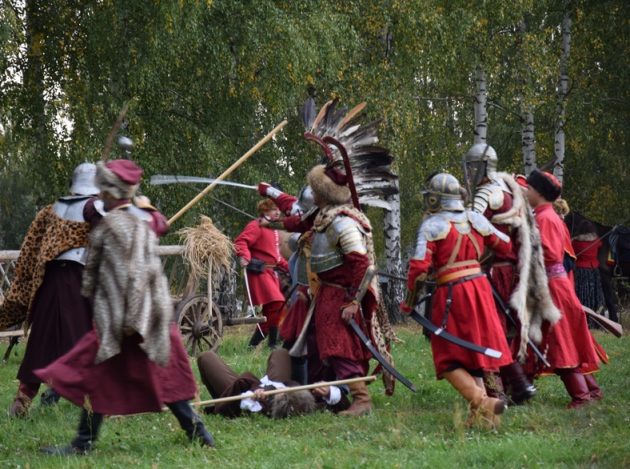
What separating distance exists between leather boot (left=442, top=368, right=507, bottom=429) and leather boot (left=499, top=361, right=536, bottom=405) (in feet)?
3.63

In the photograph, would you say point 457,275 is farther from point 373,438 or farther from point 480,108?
point 480,108

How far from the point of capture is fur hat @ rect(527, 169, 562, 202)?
347 inches

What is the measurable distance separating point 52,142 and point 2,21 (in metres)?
2.52

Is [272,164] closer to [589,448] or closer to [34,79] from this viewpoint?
[34,79]

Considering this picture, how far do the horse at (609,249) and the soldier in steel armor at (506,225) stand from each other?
25.7 ft

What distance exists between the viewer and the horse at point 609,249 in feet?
54.5

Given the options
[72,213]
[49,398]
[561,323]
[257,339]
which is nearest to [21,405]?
[49,398]

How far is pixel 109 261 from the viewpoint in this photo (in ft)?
21.3

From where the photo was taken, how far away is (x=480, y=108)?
64.5 feet

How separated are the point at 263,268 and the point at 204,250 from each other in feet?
3.00

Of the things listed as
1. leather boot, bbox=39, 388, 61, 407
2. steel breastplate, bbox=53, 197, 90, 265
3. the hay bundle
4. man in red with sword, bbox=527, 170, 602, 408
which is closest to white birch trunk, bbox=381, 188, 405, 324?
the hay bundle

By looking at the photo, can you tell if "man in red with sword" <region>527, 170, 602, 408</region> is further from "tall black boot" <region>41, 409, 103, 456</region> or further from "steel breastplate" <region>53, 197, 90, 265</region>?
"tall black boot" <region>41, 409, 103, 456</region>

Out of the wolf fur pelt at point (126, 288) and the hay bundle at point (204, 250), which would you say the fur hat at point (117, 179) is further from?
the hay bundle at point (204, 250)

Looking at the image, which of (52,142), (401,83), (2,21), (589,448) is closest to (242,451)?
(589,448)
